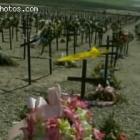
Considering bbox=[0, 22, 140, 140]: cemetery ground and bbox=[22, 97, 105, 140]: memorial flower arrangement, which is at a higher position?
bbox=[22, 97, 105, 140]: memorial flower arrangement

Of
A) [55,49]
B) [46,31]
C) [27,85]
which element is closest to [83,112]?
[27,85]

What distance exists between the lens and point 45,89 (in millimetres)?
13344

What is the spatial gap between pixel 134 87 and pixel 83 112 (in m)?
11.1

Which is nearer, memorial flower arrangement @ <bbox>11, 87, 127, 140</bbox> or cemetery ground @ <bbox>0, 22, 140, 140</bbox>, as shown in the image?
memorial flower arrangement @ <bbox>11, 87, 127, 140</bbox>

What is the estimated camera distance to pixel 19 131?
3.86m

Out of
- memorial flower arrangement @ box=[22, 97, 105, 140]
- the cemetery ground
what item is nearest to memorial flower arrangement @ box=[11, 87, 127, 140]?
memorial flower arrangement @ box=[22, 97, 105, 140]

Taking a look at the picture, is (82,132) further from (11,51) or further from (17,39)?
(17,39)

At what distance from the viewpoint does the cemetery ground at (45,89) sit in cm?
1035

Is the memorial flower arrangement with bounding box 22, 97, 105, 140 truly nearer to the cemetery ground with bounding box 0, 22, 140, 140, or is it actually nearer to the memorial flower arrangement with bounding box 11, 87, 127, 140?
the memorial flower arrangement with bounding box 11, 87, 127, 140

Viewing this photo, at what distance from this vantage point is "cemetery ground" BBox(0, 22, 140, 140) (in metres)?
10.4

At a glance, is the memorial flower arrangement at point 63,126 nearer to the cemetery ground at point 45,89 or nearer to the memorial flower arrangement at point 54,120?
the memorial flower arrangement at point 54,120

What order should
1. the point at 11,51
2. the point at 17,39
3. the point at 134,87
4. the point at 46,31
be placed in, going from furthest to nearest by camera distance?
the point at 17,39 → the point at 11,51 → the point at 46,31 → the point at 134,87

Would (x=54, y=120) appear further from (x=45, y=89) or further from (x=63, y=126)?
(x=45, y=89)

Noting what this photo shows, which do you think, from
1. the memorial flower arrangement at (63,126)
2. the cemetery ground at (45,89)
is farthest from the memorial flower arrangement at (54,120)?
the cemetery ground at (45,89)
